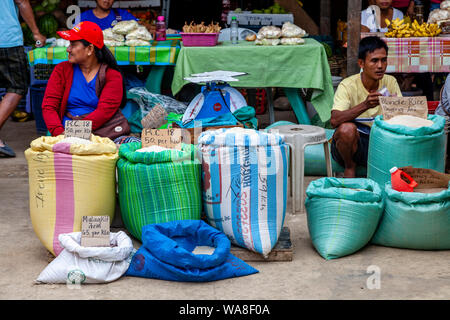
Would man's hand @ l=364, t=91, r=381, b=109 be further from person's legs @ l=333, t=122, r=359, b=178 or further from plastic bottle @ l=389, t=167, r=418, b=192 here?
plastic bottle @ l=389, t=167, r=418, b=192

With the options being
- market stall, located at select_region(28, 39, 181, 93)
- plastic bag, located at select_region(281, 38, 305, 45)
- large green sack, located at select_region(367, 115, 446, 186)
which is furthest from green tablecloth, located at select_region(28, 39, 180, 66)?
large green sack, located at select_region(367, 115, 446, 186)

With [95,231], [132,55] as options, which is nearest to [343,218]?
[95,231]

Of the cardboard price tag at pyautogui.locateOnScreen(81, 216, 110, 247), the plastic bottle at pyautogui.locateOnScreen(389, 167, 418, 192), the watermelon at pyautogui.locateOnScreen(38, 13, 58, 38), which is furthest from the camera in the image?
the watermelon at pyautogui.locateOnScreen(38, 13, 58, 38)

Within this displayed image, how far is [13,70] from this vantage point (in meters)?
5.51

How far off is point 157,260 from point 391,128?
1.63 m

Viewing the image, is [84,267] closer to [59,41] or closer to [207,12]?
[59,41]

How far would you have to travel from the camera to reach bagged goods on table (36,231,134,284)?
3.02 meters

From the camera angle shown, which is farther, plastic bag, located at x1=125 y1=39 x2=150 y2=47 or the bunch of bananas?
plastic bag, located at x1=125 y1=39 x2=150 y2=47

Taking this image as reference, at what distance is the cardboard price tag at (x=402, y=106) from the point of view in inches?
154

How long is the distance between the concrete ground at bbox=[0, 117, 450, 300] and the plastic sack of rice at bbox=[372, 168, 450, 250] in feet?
0.19

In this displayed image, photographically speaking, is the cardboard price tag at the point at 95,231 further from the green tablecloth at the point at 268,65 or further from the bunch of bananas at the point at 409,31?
the bunch of bananas at the point at 409,31

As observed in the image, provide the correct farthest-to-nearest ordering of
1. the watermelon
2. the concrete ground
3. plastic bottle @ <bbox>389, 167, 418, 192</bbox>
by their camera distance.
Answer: the watermelon < plastic bottle @ <bbox>389, 167, 418, 192</bbox> < the concrete ground

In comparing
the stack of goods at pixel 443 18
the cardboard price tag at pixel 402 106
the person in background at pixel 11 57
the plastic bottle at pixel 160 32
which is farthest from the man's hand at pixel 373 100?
the person in background at pixel 11 57

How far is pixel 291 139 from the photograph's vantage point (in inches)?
157
